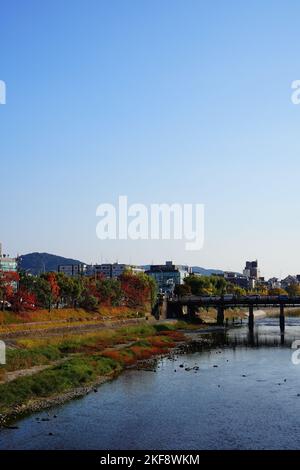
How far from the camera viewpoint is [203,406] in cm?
4025

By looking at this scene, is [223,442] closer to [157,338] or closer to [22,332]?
[22,332]

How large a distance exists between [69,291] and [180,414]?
6011cm

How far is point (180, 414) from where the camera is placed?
3769 cm

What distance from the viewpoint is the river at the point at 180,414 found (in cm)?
3116

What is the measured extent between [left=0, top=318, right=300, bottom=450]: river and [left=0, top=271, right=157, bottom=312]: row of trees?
3132 cm

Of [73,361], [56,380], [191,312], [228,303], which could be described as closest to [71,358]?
[73,361]

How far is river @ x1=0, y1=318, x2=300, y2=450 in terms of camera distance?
31156 mm

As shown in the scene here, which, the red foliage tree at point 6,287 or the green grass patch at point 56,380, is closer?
the green grass patch at point 56,380

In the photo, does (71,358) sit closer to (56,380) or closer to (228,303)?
(56,380)

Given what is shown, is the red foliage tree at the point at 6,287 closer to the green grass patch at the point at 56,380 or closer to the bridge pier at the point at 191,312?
the green grass patch at the point at 56,380

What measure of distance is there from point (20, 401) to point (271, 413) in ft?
58.7

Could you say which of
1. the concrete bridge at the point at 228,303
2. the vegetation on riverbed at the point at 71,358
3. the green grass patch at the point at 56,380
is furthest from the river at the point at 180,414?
the concrete bridge at the point at 228,303

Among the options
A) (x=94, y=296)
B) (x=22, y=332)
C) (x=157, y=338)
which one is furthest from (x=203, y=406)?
(x=94, y=296)

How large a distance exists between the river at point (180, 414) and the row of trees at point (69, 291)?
103 ft
